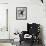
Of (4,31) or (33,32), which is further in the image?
(4,31)

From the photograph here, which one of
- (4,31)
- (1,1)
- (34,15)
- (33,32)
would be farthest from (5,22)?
(33,32)

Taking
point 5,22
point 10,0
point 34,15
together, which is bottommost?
point 5,22

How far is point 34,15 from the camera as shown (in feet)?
9.79

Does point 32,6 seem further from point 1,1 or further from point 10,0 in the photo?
point 1,1

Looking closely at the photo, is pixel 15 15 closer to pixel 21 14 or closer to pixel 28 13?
pixel 21 14

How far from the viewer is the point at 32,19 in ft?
9.84

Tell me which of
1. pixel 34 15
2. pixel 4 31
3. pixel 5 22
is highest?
pixel 34 15

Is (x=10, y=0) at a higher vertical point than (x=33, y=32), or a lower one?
higher

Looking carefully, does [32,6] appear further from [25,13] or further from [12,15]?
[12,15]

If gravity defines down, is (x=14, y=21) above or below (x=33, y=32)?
above

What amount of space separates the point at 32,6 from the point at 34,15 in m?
0.26

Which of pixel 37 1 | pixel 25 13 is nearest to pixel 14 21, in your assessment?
pixel 25 13

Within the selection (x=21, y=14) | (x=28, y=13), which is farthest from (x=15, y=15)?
(x=28, y=13)

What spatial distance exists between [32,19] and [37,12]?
245 mm
